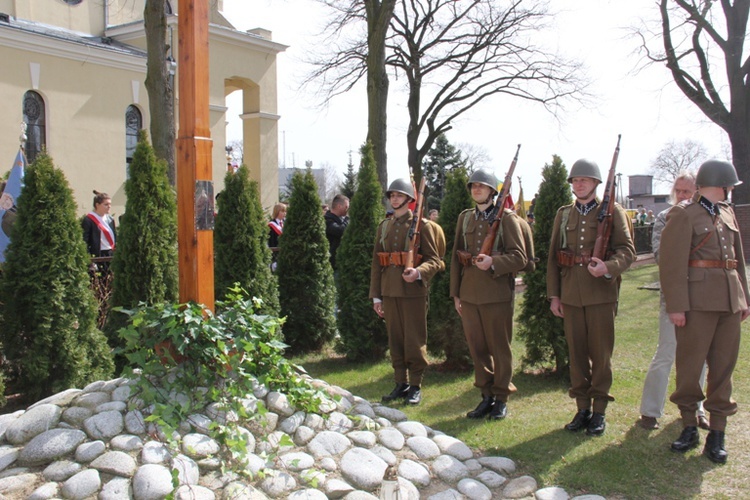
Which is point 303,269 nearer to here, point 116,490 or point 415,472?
point 415,472

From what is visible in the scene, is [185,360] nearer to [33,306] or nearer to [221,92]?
[33,306]

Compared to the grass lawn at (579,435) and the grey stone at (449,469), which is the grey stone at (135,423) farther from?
the grass lawn at (579,435)

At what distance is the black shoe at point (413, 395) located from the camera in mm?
6236

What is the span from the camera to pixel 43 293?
5633 mm

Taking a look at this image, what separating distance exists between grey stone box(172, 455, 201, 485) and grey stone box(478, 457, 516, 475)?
Result: 1.98 meters

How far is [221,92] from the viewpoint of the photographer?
21.7m

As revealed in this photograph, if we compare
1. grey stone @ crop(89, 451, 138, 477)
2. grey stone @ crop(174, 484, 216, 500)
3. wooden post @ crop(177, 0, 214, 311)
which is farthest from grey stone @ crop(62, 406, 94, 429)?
wooden post @ crop(177, 0, 214, 311)

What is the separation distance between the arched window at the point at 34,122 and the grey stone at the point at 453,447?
15.7 m

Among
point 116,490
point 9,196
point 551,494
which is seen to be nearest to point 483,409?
point 551,494

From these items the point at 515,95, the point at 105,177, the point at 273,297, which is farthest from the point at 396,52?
the point at 273,297

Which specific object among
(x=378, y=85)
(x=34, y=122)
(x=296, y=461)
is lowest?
(x=296, y=461)

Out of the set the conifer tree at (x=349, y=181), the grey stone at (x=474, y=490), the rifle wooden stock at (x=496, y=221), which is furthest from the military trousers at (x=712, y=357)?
the conifer tree at (x=349, y=181)

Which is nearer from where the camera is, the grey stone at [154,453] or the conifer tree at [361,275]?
the grey stone at [154,453]

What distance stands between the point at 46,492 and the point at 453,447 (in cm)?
265
